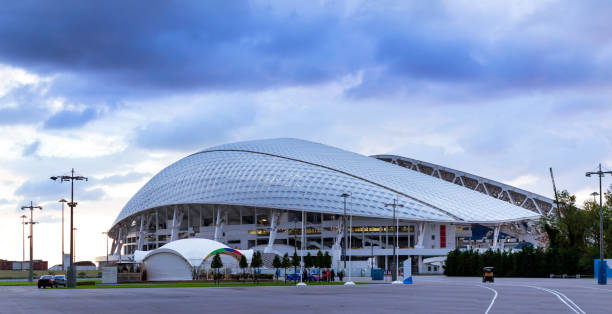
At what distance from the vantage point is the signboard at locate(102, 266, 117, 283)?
226 feet

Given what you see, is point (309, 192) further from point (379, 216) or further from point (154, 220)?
point (154, 220)

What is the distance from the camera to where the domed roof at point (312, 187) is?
11244 centimetres

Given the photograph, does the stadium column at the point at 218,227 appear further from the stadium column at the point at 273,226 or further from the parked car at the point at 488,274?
the parked car at the point at 488,274

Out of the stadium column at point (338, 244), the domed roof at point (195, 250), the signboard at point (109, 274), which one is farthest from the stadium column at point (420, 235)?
the signboard at point (109, 274)

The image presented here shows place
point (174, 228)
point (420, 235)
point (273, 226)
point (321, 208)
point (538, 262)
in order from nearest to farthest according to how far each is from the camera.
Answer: point (538, 262), point (420, 235), point (321, 208), point (273, 226), point (174, 228)

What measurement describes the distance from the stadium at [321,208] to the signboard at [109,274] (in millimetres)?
41215

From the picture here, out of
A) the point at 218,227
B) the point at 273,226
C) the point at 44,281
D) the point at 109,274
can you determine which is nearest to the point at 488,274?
the point at 109,274

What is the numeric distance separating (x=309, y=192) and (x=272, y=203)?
6.38 m

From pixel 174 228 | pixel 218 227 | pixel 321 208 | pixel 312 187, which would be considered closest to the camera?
pixel 321 208

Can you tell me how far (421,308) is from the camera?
81.4 ft

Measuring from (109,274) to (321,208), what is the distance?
48.2m

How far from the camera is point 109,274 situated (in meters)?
69.4

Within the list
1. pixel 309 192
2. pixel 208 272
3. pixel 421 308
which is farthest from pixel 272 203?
pixel 421 308

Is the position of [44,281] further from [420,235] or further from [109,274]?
[420,235]
